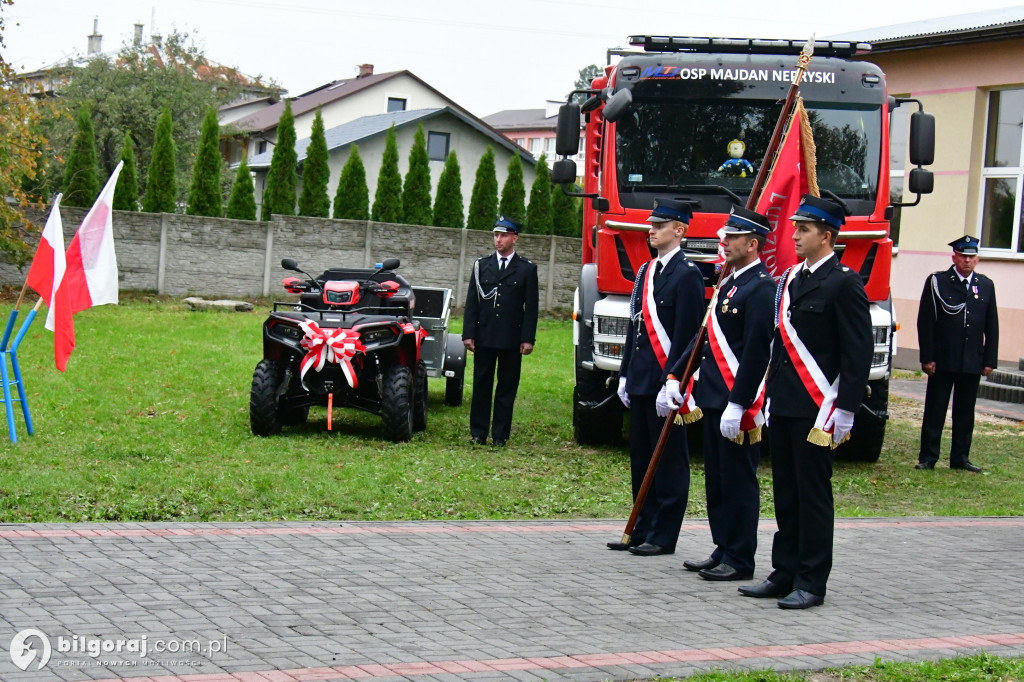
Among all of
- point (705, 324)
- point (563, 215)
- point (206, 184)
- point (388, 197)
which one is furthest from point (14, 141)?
point (705, 324)

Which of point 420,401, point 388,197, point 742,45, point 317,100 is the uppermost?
point 317,100

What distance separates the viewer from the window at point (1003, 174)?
2014 centimetres

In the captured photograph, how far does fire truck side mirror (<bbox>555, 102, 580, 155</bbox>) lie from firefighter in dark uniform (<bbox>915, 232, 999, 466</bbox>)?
366cm

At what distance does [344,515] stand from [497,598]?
2.23 meters

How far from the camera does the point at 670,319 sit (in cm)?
726

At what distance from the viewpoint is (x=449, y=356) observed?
1387 cm

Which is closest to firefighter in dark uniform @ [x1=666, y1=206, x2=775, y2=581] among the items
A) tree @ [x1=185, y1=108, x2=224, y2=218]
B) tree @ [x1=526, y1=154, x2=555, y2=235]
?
tree @ [x1=185, y1=108, x2=224, y2=218]

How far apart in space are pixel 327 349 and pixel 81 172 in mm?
20418

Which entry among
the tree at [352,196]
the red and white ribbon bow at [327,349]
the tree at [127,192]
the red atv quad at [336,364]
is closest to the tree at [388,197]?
the tree at [352,196]

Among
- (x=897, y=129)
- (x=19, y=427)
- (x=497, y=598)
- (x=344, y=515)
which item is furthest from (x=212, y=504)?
(x=897, y=129)

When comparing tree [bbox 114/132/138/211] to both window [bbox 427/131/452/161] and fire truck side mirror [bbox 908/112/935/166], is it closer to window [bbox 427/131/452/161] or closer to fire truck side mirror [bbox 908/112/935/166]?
window [bbox 427/131/452/161]

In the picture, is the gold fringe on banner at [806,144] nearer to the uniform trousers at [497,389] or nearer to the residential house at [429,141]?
the uniform trousers at [497,389]

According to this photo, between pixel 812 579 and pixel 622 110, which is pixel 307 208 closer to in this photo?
pixel 622 110

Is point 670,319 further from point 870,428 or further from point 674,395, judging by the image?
point 870,428
